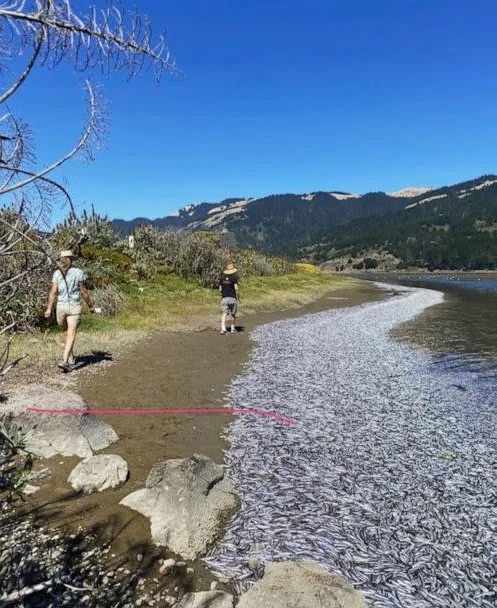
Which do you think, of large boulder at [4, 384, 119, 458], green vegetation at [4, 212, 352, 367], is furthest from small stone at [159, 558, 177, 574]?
green vegetation at [4, 212, 352, 367]

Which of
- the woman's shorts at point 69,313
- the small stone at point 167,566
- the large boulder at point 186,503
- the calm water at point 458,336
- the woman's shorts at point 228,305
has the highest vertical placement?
the woman's shorts at point 69,313

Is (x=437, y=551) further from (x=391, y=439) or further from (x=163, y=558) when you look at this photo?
(x=391, y=439)

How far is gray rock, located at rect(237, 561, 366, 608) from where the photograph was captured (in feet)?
14.8

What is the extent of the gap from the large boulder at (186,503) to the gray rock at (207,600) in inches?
36.3

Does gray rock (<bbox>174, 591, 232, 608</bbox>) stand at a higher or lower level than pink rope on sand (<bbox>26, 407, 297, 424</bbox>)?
higher

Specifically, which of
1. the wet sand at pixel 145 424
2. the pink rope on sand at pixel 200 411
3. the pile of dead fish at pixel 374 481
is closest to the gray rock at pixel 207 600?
the wet sand at pixel 145 424

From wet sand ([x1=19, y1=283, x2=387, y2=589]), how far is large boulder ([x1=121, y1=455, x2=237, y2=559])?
6.2 inches

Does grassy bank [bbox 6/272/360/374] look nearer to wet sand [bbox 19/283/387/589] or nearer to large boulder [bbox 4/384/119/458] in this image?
wet sand [bbox 19/283/387/589]

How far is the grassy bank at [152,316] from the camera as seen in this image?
51.4ft

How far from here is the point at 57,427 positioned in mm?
8578

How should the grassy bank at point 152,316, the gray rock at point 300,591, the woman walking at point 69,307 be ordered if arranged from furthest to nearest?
the grassy bank at point 152,316 < the woman walking at point 69,307 < the gray rock at point 300,591

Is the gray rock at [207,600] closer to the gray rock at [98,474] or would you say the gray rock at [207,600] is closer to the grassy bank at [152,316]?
the gray rock at [98,474]

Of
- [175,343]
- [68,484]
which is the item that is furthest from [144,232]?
[68,484]

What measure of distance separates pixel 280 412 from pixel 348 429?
1.70 metres
